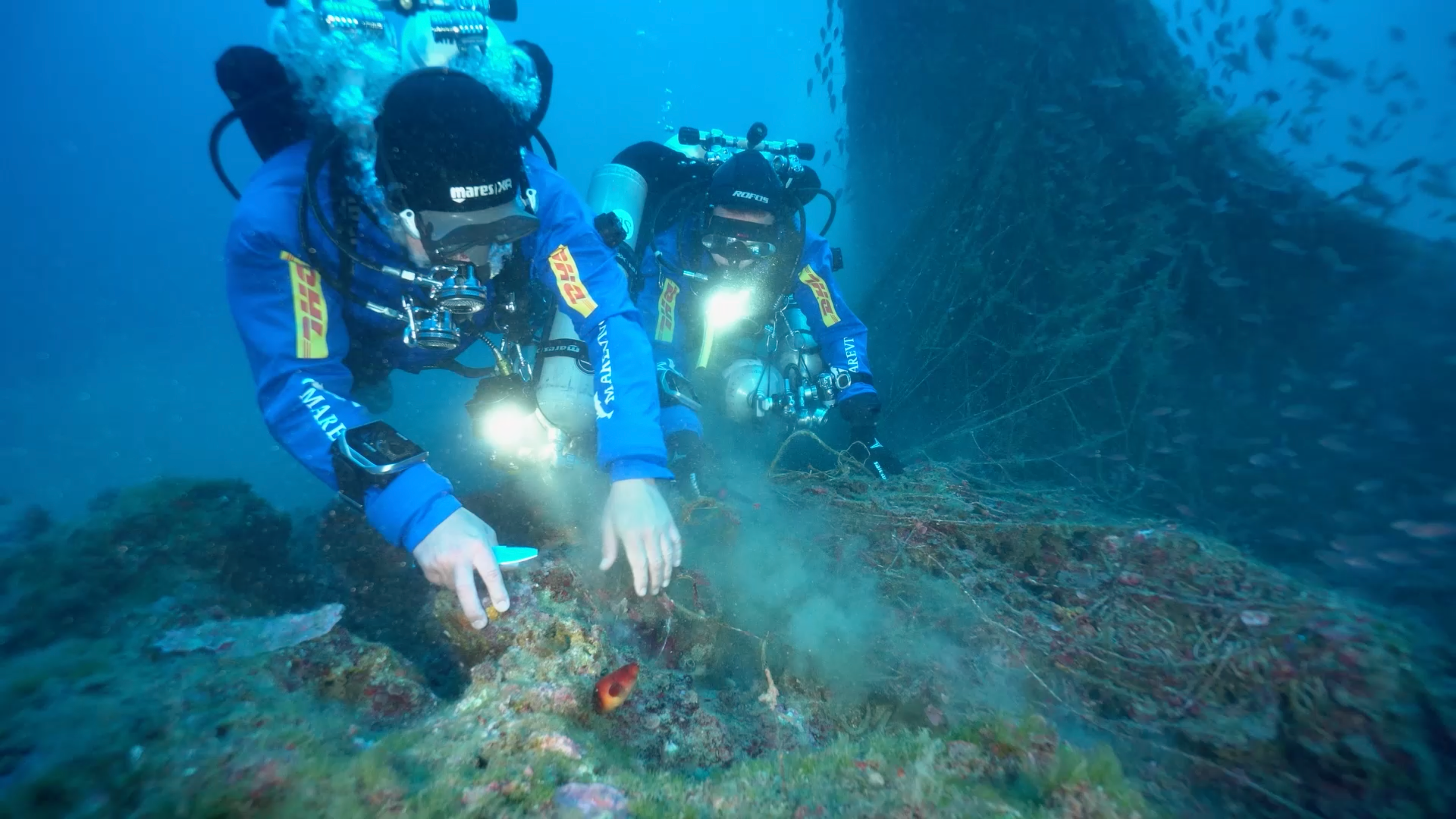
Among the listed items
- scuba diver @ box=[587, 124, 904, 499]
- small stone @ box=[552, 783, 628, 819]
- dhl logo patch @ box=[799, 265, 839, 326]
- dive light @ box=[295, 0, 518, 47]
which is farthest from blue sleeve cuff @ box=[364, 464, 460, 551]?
dhl logo patch @ box=[799, 265, 839, 326]

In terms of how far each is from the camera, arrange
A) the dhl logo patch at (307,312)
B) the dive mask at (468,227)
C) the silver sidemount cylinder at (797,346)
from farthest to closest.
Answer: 1. the silver sidemount cylinder at (797,346)
2. the dhl logo patch at (307,312)
3. the dive mask at (468,227)

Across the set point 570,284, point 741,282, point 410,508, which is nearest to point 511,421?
point 570,284

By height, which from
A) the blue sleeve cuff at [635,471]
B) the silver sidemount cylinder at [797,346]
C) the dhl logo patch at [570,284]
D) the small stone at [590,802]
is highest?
the silver sidemount cylinder at [797,346]

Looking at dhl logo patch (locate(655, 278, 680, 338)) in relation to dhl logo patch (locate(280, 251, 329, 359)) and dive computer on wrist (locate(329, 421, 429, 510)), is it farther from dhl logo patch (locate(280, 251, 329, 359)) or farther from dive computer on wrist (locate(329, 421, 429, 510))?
dive computer on wrist (locate(329, 421, 429, 510))

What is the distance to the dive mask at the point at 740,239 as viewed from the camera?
16.8 ft

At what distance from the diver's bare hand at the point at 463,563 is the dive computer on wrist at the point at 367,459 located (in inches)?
12.6

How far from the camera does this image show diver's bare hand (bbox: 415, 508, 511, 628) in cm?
204

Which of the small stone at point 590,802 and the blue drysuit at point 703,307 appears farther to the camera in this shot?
the blue drysuit at point 703,307

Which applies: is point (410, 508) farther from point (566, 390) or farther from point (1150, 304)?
point (1150, 304)

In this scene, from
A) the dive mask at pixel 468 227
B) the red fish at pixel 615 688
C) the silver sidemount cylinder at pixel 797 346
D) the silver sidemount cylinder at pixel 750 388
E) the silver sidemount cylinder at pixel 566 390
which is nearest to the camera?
the red fish at pixel 615 688

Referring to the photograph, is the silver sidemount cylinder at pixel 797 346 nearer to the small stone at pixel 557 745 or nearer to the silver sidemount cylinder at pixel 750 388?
the silver sidemount cylinder at pixel 750 388

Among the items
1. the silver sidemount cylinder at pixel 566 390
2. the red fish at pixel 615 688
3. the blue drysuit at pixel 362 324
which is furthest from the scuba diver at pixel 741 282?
the red fish at pixel 615 688

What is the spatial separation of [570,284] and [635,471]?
4.32 feet

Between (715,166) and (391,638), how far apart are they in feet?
17.7
